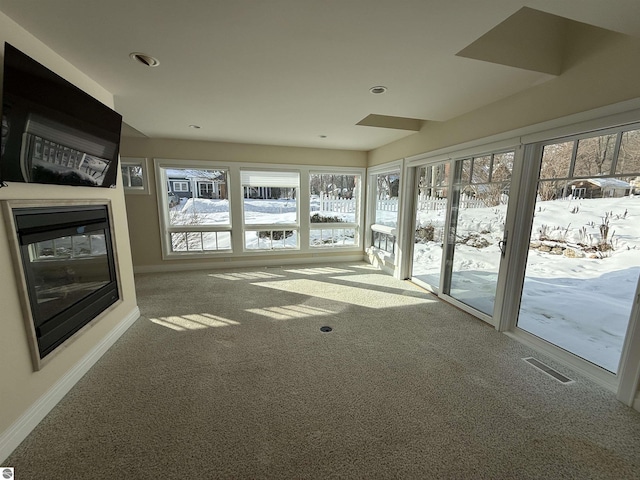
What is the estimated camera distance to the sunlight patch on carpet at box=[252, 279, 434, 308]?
3584 millimetres

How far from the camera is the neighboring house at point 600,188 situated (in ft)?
6.36

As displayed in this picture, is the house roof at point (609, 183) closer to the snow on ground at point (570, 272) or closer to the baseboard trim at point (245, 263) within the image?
the snow on ground at point (570, 272)

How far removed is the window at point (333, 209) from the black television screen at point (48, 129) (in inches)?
146

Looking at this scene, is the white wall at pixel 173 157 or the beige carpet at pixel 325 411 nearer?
the beige carpet at pixel 325 411

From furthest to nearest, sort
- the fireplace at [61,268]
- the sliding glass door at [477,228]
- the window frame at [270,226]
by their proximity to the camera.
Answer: the window frame at [270,226], the sliding glass door at [477,228], the fireplace at [61,268]

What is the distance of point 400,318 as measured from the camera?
3129 millimetres

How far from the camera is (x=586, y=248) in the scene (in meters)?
2.26

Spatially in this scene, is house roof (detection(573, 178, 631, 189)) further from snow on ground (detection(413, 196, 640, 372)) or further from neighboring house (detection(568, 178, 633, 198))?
snow on ground (detection(413, 196, 640, 372))

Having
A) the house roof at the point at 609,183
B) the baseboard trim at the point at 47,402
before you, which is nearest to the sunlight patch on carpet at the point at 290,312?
the baseboard trim at the point at 47,402

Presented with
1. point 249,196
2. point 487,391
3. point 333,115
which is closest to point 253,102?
point 333,115

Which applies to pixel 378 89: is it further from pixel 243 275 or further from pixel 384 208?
pixel 243 275

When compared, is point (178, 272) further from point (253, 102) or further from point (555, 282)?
point (555, 282)

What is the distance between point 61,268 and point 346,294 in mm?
3140

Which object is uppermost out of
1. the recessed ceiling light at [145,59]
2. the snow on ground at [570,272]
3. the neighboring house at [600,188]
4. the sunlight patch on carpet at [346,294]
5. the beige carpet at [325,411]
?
the recessed ceiling light at [145,59]
